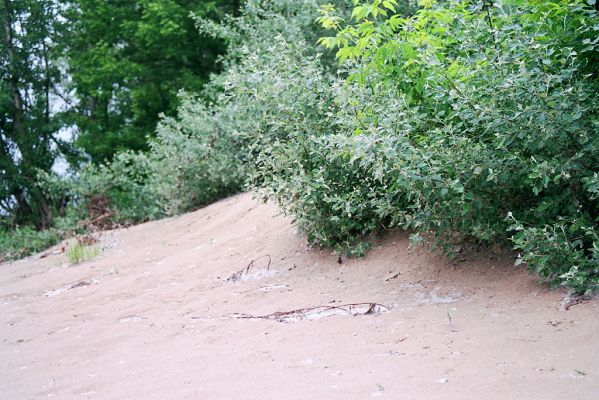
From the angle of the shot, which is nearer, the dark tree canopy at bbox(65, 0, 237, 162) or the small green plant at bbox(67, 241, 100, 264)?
the small green plant at bbox(67, 241, 100, 264)

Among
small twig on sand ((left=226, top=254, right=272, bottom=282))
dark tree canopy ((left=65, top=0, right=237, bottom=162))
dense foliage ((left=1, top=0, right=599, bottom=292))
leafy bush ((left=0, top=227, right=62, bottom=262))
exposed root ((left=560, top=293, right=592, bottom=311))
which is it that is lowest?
exposed root ((left=560, top=293, right=592, bottom=311))

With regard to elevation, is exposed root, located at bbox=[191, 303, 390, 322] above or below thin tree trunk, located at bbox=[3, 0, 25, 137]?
below

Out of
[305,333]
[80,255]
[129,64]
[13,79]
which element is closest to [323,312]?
[305,333]

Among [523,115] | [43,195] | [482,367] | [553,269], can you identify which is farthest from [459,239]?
[43,195]

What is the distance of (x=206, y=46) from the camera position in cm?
2355

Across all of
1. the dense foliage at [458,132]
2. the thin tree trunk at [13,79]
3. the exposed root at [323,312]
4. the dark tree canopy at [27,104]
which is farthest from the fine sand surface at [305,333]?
the thin tree trunk at [13,79]

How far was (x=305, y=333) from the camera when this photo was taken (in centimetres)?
449

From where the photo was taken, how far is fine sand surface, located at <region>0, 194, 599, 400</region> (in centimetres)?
338

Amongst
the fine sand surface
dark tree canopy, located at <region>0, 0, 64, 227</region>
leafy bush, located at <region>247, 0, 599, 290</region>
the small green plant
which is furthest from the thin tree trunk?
leafy bush, located at <region>247, 0, 599, 290</region>

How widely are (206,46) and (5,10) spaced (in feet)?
22.0

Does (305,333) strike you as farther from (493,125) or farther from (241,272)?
(241,272)

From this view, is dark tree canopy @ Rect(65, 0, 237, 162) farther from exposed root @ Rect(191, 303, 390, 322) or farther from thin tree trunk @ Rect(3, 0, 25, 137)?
exposed root @ Rect(191, 303, 390, 322)

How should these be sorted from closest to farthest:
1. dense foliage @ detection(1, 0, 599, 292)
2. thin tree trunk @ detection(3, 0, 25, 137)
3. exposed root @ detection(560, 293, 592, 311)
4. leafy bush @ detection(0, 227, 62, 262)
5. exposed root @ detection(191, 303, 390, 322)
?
exposed root @ detection(560, 293, 592, 311) < dense foliage @ detection(1, 0, 599, 292) < exposed root @ detection(191, 303, 390, 322) < leafy bush @ detection(0, 227, 62, 262) < thin tree trunk @ detection(3, 0, 25, 137)

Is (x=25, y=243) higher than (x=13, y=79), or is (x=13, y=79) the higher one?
(x=13, y=79)
